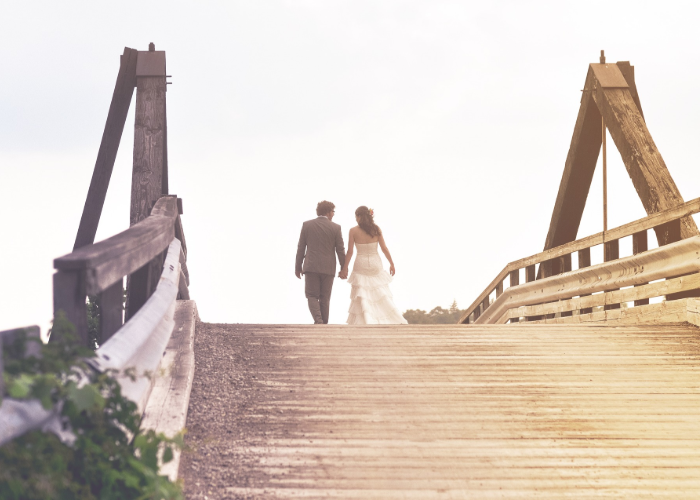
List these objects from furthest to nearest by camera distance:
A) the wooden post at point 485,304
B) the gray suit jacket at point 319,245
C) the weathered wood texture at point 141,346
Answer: the wooden post at point 485,304, the gray suit jacket at point 319,245, the weathered wood texture at point 141,346

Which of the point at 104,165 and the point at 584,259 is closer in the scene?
the point at 584,259

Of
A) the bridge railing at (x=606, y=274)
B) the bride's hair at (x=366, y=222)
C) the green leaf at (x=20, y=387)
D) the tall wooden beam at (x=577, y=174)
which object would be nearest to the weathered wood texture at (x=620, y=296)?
the bridge railing at (x=606, y=274)

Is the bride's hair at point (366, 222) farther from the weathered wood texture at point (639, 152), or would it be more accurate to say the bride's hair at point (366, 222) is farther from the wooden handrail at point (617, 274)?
the weathered wood texture at point (639, 152)

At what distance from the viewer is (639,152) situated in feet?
29.6

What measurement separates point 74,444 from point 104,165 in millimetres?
8449

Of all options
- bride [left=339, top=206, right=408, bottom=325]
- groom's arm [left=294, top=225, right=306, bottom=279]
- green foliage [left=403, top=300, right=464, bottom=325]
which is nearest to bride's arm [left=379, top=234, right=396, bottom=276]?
bride [left=339, top=206, right=408, bottom=325]

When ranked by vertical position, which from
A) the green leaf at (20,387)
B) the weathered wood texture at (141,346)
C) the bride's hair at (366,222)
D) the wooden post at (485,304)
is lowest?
the green leaf at (20,387)

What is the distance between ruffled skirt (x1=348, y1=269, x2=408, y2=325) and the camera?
41.9ft

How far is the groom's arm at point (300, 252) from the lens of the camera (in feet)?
38.5

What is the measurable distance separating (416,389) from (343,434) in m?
1.00

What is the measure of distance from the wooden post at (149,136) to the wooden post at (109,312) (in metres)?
5.08

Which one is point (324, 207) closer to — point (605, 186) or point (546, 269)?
point (546, 269)

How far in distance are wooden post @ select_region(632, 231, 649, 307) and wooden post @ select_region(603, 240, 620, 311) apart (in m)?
0.52

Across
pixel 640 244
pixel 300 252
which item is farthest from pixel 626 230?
pixel 300 252
